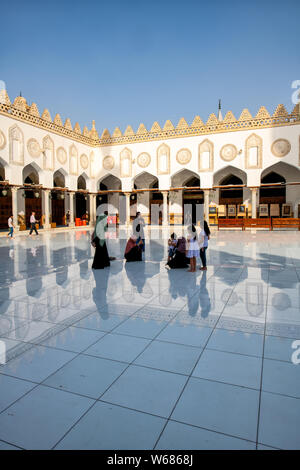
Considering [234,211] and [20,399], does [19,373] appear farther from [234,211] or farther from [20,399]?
[234,211]

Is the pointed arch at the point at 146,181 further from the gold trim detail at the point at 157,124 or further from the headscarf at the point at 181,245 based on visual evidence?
the headscarf at the point at 181,245

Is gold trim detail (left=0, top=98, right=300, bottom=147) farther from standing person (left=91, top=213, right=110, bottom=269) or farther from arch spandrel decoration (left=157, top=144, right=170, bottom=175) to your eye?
standing person (left=91, top=213, right=110, bottom=269)

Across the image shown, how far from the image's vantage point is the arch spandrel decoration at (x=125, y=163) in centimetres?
2238

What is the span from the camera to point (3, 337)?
3.28 m

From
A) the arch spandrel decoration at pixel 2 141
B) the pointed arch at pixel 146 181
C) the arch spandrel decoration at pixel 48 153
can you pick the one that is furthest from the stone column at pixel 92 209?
the arch spandrel decoration at pixel 2 141

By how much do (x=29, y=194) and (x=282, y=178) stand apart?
708 inches

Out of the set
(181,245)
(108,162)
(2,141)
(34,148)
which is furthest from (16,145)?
(181,245)

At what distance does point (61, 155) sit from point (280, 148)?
548 inches

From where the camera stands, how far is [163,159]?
21.3 metres

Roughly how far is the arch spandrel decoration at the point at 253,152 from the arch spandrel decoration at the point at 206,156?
2210 millimetres

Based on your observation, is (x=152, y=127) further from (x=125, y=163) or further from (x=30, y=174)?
(x=30, y=174)
